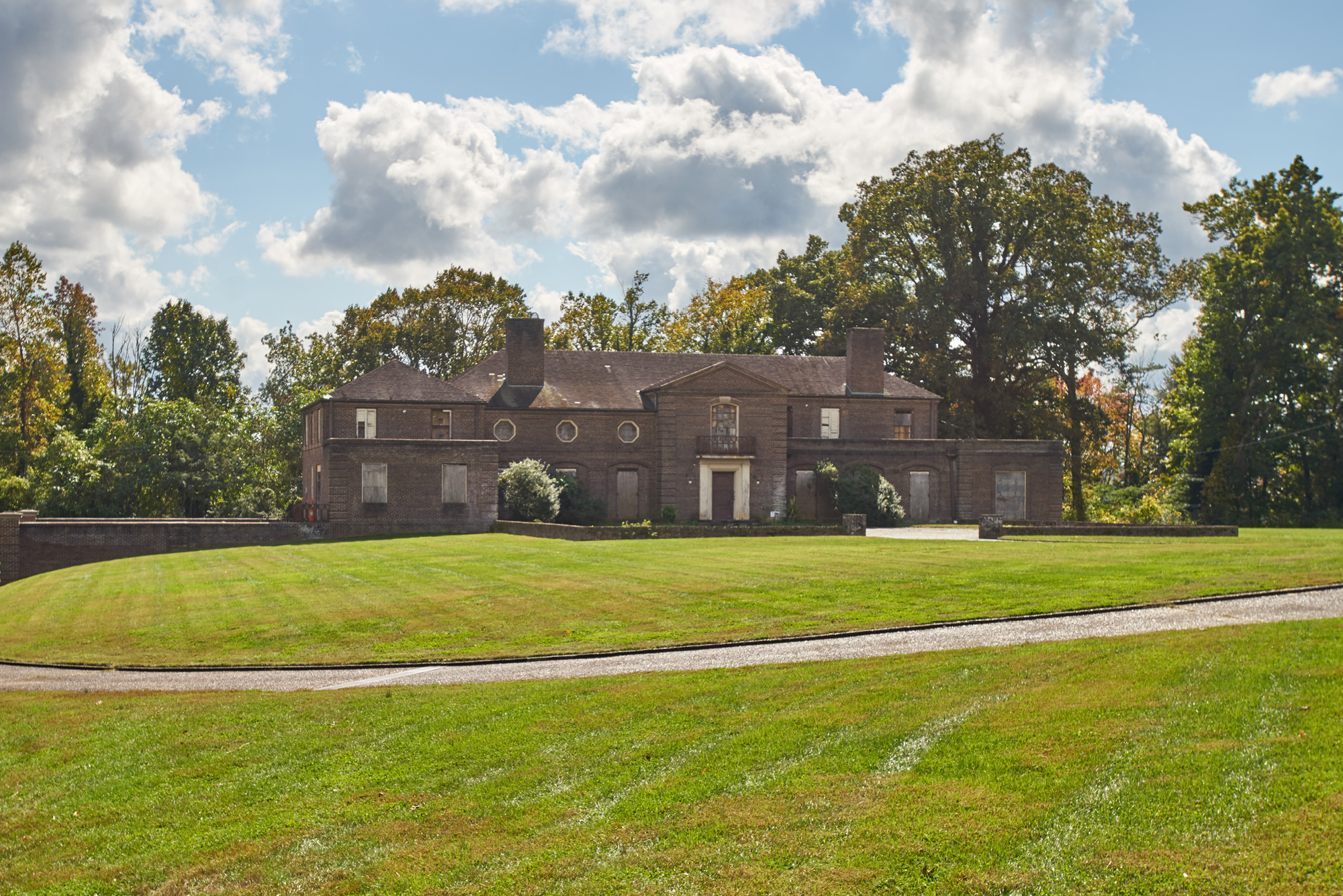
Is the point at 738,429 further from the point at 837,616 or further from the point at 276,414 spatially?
the point at 837,616

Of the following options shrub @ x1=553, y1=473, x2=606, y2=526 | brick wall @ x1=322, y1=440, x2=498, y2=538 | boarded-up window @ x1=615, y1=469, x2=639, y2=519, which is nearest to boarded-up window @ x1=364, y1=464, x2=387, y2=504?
brick wall @ x1=322, y1=440, x2=498, y2=538

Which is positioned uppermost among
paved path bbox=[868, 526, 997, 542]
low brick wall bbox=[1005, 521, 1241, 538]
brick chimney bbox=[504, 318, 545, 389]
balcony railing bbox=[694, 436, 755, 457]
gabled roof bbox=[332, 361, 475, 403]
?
brick chimney bbox=[504, 318, 545, 389]

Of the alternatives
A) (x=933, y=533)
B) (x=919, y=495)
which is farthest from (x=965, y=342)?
(x=933, y=533)

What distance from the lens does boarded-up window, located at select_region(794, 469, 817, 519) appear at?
1956 inches

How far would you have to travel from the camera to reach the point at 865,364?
53.3 meters

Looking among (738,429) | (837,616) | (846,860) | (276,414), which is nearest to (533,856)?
(846,860)

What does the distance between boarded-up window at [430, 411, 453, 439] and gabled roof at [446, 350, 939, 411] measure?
1161 millimetres

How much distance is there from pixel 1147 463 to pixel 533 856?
68.7 meters

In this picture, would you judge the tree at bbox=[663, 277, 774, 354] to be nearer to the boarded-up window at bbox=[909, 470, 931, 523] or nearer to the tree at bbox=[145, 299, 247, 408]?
the boarded-up window at bbox=[909, 470, 931, 523]

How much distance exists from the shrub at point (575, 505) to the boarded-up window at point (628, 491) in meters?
2.31

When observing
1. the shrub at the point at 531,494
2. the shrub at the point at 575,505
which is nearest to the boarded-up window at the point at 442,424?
the shrub at the point at 531,494

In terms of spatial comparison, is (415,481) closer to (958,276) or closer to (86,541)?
(86,541)

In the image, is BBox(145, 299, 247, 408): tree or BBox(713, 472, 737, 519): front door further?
BBox(145, 299, 247, 408): tree

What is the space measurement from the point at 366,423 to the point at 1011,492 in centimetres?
2880
